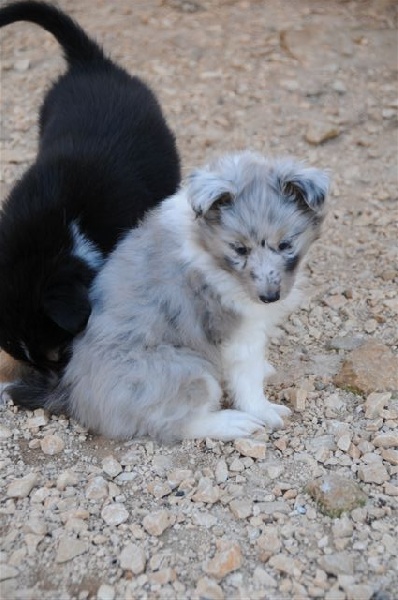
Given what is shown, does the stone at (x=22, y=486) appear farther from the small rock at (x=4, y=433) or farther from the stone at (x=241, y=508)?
the stone at (x=241, y=508)

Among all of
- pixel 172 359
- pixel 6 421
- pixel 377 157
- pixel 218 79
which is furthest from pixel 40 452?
pixel 218 79

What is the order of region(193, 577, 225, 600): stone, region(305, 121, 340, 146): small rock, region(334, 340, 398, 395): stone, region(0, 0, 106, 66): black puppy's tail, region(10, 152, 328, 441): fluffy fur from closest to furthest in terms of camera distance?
region(193, 577, 225, 600): stone < region(10, 152, 328, 441): fluffy fur < region(334, 340, 398, 395): stone < region(0, 0, 106, 66): black puppy's tail < region(305, 121, 340, 146): small rock

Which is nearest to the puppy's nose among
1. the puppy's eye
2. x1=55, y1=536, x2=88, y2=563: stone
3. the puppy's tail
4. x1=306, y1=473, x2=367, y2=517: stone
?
the puppy's eye

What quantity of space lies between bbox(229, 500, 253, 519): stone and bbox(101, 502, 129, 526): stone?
52 centimetres

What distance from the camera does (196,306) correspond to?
4273 mm

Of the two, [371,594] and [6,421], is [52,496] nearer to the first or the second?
[6,421]

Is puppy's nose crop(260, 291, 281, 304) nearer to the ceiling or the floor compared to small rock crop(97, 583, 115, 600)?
nearer to the ceiling

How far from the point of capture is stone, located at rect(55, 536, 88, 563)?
11.7ft

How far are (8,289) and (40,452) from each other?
2.99ft

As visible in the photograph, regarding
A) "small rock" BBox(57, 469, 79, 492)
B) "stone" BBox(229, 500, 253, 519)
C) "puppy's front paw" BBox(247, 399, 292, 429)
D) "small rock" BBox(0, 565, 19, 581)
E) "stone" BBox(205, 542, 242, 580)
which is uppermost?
"stone" BBox(205, 542, 242, 580)

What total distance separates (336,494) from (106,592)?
3.94 feet

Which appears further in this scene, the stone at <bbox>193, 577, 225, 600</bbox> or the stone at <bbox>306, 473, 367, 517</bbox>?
the stone at <bbox>306, 473, 367, 517</bbox>

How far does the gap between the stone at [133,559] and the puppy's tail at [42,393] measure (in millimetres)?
1119

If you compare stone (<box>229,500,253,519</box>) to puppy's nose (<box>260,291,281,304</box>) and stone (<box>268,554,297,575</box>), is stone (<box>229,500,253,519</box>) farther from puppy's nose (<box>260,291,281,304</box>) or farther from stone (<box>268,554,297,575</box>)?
puppy's nose (<box>260,291,281,304</box>)
